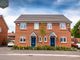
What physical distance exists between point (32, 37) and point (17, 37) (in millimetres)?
3499

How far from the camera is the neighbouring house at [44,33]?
127ft

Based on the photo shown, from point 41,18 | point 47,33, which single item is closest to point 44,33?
point 47,33

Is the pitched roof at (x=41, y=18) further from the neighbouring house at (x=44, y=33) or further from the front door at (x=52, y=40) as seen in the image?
the front door at (x=52, y=40)

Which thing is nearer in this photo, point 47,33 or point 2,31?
point 47,33

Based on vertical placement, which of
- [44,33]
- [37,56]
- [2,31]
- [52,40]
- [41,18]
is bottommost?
[37,56]

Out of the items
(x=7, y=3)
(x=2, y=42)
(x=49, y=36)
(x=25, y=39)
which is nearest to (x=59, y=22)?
(x=49, y=36)

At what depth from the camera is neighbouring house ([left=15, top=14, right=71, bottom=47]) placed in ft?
127

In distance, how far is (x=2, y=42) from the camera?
50469mm

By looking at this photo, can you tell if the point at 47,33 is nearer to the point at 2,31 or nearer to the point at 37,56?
the point at 2,31

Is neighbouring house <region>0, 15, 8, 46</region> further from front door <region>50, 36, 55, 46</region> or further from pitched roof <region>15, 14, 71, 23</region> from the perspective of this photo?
front door <region>50, 36, 55, 46</region>

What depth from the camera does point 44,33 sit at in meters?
38.2

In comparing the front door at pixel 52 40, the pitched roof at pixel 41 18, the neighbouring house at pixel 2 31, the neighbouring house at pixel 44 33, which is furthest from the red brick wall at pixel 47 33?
the neighbouring house at pixel 2 31

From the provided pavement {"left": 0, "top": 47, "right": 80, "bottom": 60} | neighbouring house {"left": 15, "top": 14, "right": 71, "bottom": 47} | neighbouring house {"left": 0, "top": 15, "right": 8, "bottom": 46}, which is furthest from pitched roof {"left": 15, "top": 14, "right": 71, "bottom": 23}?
pavement {"left": 0, "top": 47, "right": 80, "bottom": 60}

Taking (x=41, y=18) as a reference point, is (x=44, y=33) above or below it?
below
